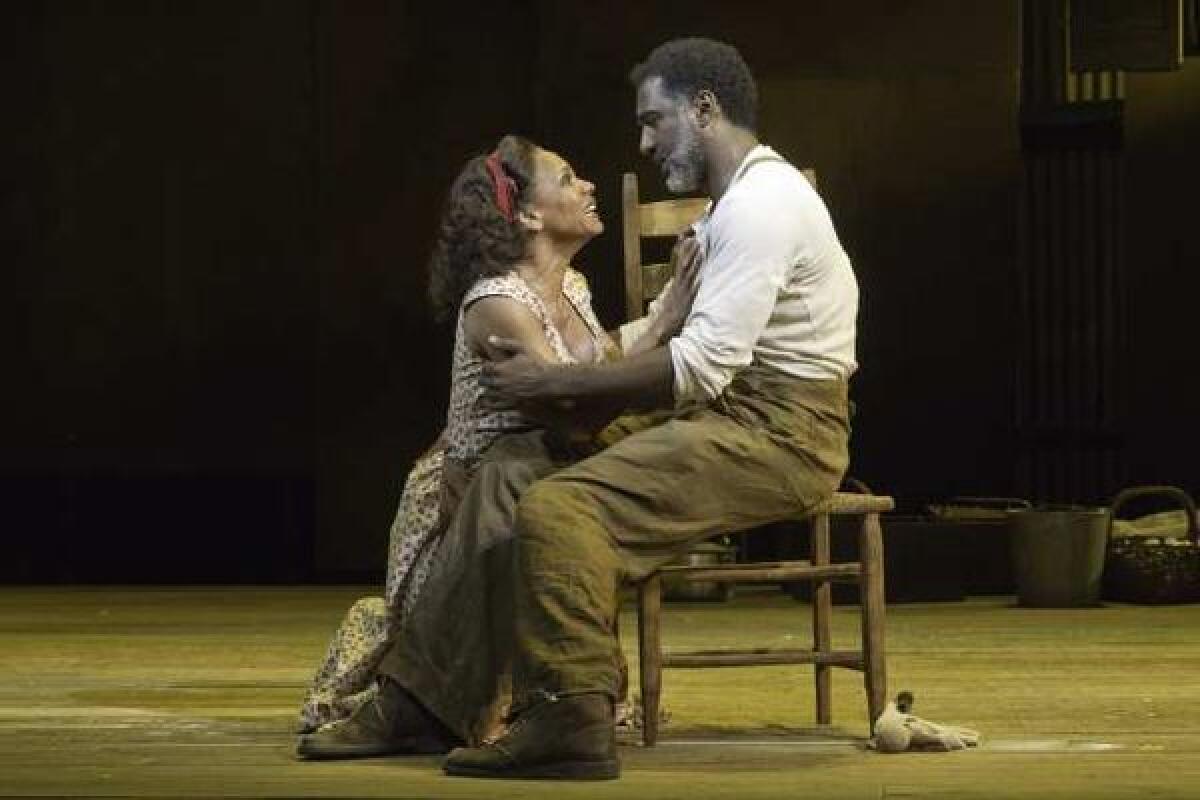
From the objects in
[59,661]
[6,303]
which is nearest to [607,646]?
[59,661]

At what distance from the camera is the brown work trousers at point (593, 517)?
182 inches

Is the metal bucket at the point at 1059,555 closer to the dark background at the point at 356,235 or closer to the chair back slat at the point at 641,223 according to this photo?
the dark background at the point at 356,235

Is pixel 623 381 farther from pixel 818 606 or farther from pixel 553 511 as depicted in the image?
pixel 818 606

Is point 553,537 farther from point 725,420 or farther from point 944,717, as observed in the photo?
point 944,717

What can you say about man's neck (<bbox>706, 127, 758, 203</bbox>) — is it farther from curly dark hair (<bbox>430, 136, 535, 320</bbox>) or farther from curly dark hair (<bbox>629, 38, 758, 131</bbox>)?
curly dark hair (<bbox>430, 136, 535, 320</bbox>)

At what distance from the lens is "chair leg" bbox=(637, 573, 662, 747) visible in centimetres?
499

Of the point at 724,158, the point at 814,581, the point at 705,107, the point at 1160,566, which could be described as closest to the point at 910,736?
the point at 814,581

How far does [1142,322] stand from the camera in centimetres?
886

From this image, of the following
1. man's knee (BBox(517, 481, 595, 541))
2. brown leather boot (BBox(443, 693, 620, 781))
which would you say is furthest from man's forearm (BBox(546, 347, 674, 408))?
brown leather boot (BBox(443, 693, 620, 781))

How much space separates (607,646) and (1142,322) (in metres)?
4.68

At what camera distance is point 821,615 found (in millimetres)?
5391

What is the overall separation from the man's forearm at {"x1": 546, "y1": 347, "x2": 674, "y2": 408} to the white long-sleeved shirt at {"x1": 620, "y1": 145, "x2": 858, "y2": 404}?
3cm

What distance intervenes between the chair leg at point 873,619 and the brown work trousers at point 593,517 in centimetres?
18

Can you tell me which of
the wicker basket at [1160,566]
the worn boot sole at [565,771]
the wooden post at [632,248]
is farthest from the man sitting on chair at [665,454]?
the wicker basket at [1160,566]
